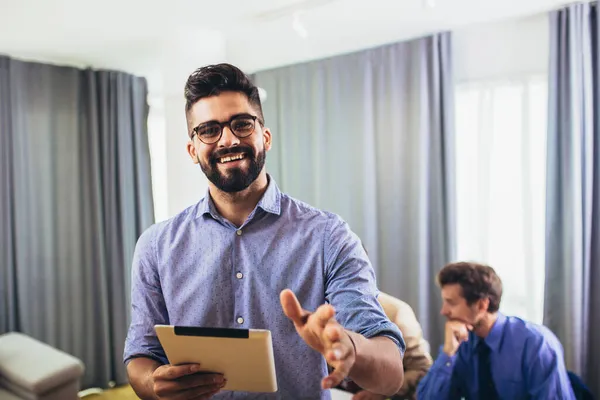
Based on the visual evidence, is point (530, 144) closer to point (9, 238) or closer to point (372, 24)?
point (372, 24)

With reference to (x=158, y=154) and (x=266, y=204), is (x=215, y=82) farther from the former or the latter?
(x=158, y=154)

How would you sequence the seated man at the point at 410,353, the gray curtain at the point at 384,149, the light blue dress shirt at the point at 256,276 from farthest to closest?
the gray curtain at the point at 384,149, the seated man at the point at 410,353, the light blue dress shirt at the point at 256,276

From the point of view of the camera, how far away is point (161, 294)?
1271mm

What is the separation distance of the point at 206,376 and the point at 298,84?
2544mm

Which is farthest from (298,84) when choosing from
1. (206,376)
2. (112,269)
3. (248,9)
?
(206,376)

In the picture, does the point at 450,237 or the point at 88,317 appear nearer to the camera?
the point at 450,237

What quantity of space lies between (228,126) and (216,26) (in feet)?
6.04

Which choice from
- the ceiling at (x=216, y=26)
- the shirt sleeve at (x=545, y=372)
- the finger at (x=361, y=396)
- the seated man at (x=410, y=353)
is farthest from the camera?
the ceiling at (x=216, y=26)

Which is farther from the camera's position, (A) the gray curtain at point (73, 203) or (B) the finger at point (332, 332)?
(A) the gray curtain at point (73, 203)

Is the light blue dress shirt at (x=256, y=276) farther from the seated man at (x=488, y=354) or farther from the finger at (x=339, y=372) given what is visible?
the seated man at (x=488, y=354)

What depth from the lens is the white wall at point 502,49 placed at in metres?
2.51

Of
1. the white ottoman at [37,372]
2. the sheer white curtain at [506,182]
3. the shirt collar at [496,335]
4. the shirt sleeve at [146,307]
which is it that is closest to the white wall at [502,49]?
the sheer white curtain at [506,182]

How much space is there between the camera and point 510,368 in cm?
193

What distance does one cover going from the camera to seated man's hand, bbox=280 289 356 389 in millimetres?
792
